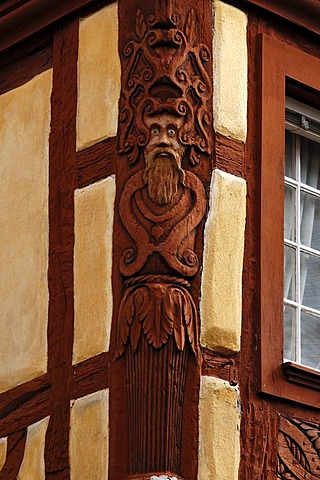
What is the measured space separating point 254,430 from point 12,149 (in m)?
2.26

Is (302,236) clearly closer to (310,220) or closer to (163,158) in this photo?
(310,220)

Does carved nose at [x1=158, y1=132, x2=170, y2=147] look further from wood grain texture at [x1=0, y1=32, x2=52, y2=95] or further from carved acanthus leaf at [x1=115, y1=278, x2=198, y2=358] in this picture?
wood grain texture at [x1=0, y1=32, x2=52, y2=95]

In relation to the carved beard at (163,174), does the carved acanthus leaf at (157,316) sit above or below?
below

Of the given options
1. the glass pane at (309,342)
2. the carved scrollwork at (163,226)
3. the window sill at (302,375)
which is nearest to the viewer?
the carved scrollwork at (163,226)

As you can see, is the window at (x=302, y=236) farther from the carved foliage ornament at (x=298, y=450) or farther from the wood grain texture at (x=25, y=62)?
the wood grain texture at (x=25, y=62)

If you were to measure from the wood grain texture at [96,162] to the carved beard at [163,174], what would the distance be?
1.00 ft

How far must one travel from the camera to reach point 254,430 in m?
12.6

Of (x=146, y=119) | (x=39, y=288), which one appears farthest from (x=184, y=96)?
(x=39, y=288)

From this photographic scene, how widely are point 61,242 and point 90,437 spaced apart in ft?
3.87

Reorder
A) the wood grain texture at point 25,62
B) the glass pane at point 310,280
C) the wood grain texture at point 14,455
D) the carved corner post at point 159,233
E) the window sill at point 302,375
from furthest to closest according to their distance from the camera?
the wood grain texture at point 25,62
the glass pane at point 310,280
the wood grain texture at point 14,455
the window sill at point 302,375
the carved corner post at point 159,233

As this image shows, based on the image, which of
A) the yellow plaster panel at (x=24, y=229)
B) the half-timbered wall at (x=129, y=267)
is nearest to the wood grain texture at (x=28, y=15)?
the half-timbered wall at (x=129, y=267)

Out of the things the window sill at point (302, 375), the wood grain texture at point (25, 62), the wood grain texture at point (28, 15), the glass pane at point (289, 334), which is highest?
the wood grain texture at point (28, 15)

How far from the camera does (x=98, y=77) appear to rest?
13273mm

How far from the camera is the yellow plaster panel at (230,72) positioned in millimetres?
13078
